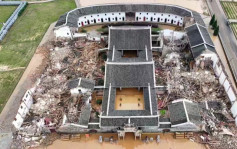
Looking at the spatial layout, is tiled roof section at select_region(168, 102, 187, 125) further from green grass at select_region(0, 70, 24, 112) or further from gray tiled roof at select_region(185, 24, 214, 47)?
green grass at select_region(0, 70, 24, 112)

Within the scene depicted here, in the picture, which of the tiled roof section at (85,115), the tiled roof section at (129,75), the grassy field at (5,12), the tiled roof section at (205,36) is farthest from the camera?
the grassy field at (5,12)

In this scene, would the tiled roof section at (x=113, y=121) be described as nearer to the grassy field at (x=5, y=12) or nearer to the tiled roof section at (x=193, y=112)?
the tiled roof section at (x=193, y=112)

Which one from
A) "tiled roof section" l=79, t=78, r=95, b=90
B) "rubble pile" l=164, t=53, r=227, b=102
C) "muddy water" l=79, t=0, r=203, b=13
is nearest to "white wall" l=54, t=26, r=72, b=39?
"tiled roof section" l=79, t=78, r=95, b=90

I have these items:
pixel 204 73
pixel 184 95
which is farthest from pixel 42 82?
pixel 204 73

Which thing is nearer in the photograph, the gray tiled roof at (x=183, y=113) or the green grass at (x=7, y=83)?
the gray tiled roof at (x=183, y=113)

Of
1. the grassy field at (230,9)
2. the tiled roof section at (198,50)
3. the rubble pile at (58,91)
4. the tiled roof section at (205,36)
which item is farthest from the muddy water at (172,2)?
the tiled roof section at (198,50)
